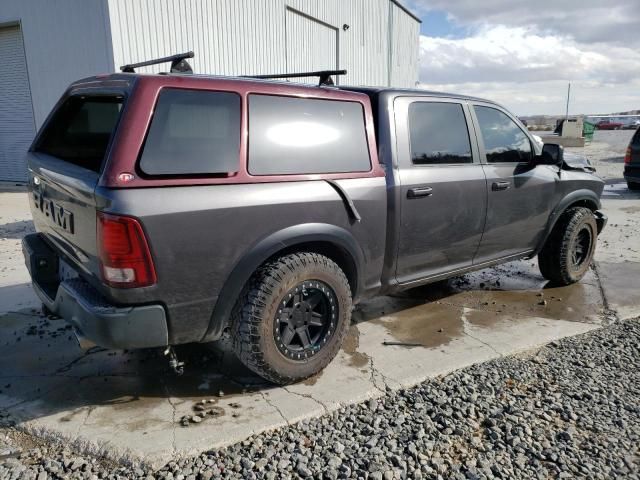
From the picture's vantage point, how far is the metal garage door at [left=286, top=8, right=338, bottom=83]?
13844 millimetres

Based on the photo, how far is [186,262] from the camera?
8.77ft

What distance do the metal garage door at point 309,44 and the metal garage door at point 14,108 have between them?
20.8 feet

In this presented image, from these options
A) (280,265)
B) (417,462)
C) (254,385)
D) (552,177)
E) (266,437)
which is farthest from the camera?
(552,177)

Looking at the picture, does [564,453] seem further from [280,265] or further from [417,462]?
[280,265]

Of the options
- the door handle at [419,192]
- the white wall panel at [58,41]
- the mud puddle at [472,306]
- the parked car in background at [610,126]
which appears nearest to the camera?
the door handle at [419,192]

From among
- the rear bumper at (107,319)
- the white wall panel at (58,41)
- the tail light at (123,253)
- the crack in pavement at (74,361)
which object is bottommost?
the crack in pavement at (74,361)

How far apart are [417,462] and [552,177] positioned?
3321 mm

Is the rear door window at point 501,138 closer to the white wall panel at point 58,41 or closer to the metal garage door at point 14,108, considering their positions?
the white wall panel at point 58,41

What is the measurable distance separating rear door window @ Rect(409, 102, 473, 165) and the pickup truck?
0.01 meters

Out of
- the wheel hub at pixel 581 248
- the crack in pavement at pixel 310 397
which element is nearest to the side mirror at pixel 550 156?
the wheel hub at pixel 581 248

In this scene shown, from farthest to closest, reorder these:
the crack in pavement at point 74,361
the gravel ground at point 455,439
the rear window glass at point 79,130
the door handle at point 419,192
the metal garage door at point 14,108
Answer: the metal garage door at point 14,108 < the door handle at point 419,192 < the crack in pavement at point 74,361 < the rear window glass at point 79,130 < the gravel ground at point 455,439

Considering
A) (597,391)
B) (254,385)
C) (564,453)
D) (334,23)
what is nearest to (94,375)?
(254,385)

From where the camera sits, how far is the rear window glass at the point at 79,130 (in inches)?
123

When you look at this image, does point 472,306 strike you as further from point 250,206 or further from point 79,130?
point 79,130
